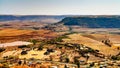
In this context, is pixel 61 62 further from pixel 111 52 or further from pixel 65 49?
pixel 111 52

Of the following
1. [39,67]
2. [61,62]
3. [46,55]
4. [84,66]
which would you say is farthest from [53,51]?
[39,67]

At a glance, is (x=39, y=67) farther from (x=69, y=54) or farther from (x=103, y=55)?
(x=103, y=55)

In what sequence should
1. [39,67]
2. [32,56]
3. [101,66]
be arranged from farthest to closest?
1. [32,56]
2. [101,66]
3. [39,67]

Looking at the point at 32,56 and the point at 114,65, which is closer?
the point at 114,65

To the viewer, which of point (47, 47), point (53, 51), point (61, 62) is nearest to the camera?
point (61, 62)

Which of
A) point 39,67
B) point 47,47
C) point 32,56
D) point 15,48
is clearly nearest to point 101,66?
point 39,67

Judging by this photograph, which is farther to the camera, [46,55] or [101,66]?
[46,55]

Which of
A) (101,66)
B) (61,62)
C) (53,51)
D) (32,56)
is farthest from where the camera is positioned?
(53,51)

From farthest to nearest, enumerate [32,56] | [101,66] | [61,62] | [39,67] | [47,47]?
[47,47] → [32,56] → [61,62] → [101,66] → [39,67]

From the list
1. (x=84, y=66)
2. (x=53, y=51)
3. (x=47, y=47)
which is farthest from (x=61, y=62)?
(x=47, y=47)
